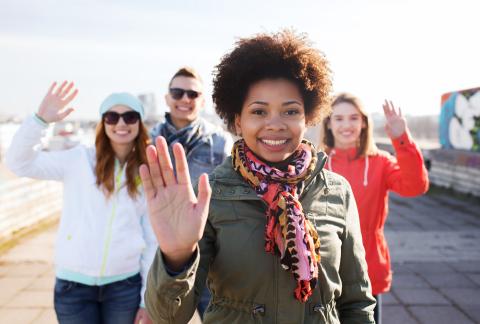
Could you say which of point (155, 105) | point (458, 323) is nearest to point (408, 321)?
point (458, 323)

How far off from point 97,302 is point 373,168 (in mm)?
1978

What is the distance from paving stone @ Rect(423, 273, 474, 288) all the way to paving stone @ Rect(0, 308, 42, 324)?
14.4 feet

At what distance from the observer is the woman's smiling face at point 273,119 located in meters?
1.71

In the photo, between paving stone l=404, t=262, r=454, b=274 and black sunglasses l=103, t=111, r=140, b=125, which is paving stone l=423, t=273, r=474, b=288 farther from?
black sunglasses l=103, t=111, r=140, b=125

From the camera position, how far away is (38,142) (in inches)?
102

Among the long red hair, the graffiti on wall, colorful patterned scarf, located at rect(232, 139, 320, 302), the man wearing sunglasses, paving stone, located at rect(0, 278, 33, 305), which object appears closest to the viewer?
colorful patterned scarf, located at rect(232, 139, 320, 302)

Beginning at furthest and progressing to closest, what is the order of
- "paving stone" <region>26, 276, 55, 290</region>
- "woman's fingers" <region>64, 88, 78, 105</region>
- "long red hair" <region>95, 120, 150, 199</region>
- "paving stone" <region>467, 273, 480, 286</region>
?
"paving stone" <region>467, 273, 480, 286</region>
"paving stone" <region>26, 276, 55, 290</region>
"woman's fingers" <region>64, 88, 78, 105</region>
"long red hair" <region>95, 120, 150, 199</region>

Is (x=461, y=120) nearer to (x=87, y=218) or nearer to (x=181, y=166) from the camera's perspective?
(x=87, y=218)

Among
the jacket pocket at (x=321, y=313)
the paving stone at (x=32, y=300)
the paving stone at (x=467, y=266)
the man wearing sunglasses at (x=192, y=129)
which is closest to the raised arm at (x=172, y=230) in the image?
the jacket pocket at (x=321, y=313)

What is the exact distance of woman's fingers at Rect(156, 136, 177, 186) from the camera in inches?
54.6

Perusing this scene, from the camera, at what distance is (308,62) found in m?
1.83

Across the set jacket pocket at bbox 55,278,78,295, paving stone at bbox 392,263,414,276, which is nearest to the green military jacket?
jacket pocket at bbox 55,278,78,295

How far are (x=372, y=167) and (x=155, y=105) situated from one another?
2045 inches

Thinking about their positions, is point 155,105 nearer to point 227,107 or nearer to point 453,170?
point 453,170
